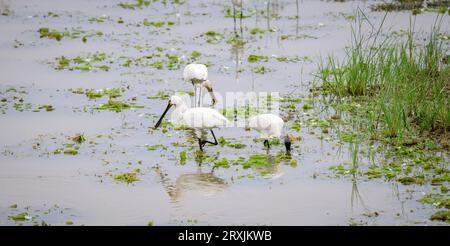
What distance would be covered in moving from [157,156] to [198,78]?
111 inches

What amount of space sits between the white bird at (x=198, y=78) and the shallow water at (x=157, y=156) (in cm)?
60

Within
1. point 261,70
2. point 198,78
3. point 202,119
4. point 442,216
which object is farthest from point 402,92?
point 261,70

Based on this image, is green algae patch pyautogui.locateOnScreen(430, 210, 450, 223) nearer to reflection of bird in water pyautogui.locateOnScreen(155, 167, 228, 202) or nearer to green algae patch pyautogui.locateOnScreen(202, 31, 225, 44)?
reflection of bird in water pyautogui.locateOnScreen(155, 167, 228, 202)

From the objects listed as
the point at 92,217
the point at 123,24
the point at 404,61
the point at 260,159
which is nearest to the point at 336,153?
the point at 260,159

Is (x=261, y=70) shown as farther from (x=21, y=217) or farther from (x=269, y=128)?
(x=21, y=217)

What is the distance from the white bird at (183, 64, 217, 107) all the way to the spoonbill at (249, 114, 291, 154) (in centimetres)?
230

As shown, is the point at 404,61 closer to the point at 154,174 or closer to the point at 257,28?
the point at 154,174

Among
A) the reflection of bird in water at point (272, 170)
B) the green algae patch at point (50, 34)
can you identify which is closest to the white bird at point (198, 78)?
the reflection of bird in water at point (272, 170)

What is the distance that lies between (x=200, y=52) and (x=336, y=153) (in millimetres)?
6510

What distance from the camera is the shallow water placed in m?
8.67

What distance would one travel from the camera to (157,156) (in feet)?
34.5

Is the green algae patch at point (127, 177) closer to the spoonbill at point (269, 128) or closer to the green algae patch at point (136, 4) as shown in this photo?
the spoonbill at point (269, 128)

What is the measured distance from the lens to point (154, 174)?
9.86 meters
